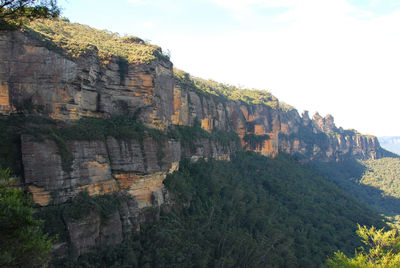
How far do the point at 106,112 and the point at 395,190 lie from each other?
7862 cm

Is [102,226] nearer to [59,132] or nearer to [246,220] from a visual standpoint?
[59,132]

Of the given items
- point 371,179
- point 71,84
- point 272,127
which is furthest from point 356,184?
point 71,84

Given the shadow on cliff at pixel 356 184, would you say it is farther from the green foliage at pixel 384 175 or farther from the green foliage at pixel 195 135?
the green foliage at pixel 195 135

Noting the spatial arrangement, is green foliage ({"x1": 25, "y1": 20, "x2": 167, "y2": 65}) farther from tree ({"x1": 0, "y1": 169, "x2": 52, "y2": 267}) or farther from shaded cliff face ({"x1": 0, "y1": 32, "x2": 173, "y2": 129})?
tree ({"x1": 0, "y1": 169, "x2": 52, "y2": 267})

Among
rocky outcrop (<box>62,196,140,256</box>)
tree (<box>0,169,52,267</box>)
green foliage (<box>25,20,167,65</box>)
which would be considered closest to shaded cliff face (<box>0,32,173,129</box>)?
green foliage (<box>25,20,167,65</box>)

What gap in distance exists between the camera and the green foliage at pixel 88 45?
1759 centimetres

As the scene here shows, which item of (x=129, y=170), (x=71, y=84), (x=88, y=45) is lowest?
(x=129, y=170)

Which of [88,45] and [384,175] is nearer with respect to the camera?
[88,45]

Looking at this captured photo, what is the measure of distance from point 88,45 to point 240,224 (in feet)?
71.5

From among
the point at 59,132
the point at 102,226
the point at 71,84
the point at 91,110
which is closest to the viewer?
the point at 59,132

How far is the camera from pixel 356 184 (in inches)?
2916

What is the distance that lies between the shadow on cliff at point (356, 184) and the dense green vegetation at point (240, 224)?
24193 mm

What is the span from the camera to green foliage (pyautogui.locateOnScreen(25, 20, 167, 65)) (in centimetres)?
1759

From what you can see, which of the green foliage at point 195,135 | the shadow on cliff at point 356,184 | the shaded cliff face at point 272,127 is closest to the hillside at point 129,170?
the green foliage at point 195,135
